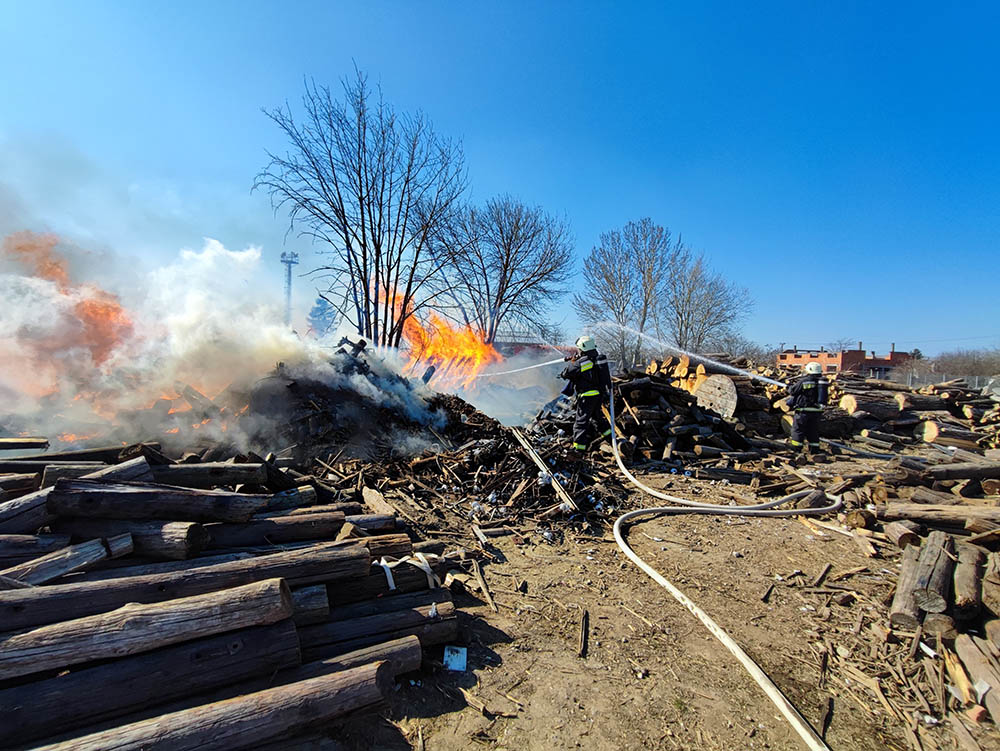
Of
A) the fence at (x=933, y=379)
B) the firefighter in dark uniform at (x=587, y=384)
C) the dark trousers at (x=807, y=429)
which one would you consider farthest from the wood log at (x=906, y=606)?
the fence at (x=933, y=379)

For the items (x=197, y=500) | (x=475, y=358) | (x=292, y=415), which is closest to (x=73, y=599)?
(x=197, y=500)

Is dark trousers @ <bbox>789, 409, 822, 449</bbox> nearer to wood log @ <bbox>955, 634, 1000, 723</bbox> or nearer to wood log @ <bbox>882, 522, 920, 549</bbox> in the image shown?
wood log @ <bbox>882, 522, 920, 549</bbox>

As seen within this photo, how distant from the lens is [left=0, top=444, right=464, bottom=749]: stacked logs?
215 centimetres

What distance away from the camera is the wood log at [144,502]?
3252 millimetres

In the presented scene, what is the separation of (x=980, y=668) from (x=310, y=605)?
4.58 metres

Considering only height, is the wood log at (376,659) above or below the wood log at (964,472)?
below

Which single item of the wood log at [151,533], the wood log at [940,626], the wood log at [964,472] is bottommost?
the wood log at [940,626]

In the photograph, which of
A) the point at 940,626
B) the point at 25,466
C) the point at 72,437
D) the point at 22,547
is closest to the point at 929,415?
the point at 940,626

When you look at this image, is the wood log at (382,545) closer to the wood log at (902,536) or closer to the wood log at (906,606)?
the wood log at (906,606)

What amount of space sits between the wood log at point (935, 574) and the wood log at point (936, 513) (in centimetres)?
97

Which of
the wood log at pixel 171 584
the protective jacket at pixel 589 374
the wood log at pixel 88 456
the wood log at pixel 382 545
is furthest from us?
the protective jacket at pixel 589 374

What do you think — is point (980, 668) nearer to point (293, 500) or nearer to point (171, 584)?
point (171, 584)

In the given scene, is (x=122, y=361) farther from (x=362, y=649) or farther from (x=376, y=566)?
→ (x=362, y=649)

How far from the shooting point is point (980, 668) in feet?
9.88
